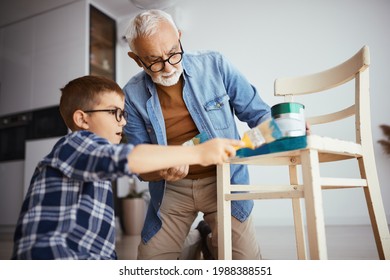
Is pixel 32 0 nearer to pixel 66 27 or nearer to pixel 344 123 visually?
pixel 66 27

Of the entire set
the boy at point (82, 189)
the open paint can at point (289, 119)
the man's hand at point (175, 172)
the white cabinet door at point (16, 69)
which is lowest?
the boy at point (82, 189)

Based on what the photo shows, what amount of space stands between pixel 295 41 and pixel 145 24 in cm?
66

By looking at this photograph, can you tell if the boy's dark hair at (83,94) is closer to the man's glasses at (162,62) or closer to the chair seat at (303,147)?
the man's glasses at (162,62)

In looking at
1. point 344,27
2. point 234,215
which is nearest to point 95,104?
point 234,215

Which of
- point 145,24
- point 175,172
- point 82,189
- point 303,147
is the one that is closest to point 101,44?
point 145,24

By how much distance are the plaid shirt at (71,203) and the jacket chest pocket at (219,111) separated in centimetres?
43

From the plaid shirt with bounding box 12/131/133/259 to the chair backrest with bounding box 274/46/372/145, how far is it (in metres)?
0.56

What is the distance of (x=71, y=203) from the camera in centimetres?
66

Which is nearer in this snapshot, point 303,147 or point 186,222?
point 303,147

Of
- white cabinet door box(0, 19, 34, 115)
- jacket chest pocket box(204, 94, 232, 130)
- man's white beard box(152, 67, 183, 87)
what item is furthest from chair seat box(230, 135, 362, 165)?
white cabinet door box(0, 19, 34, 115)

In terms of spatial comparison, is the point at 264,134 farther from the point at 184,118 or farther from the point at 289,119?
the point at 184,118

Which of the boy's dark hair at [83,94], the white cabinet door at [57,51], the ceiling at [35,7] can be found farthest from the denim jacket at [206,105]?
the white cabinet door at [57,51]

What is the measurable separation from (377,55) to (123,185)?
6.98 ft

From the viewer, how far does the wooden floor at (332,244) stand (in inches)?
40.4
